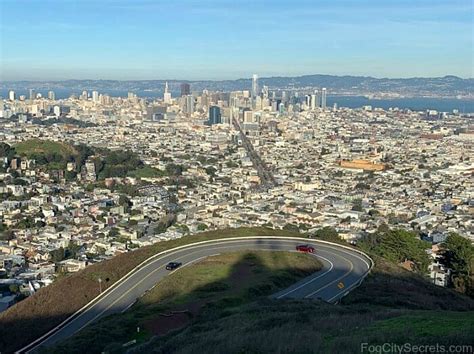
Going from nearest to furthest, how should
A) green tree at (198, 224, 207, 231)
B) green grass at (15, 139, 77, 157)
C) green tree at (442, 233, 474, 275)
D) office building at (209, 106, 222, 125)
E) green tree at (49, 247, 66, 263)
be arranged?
1. green tree at (442, 233, 474, 275)
2. green tree at (49, 247, 66, 263)
3. green tree at (198, 224, 207, 231)
4. green grass at (15, 139, 77, 157)
5. office building at (209, 106, 222, 125)

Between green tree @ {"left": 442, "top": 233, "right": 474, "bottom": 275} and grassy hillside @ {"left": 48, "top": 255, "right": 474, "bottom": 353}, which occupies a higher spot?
grassy hillside @ {"left": 48, "top": 255, "right": 474, "bottom": 353}

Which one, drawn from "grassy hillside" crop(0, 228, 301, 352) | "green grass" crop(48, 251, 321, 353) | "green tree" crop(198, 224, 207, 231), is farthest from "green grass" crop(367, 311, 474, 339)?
"green tree" crop(198, 224, 207, 231)

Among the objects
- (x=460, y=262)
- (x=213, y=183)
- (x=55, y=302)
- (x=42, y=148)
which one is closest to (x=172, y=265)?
(x=55, y=302)

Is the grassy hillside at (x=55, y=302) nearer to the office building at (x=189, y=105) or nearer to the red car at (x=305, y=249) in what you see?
the red car at (x=305, y=249)

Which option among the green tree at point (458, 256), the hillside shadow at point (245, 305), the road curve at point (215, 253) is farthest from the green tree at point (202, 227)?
the hillside shadow at point (245, 305)

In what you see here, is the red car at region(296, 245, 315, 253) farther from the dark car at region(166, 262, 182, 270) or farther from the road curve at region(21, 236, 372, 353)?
the dark car at region(166, 262, 182, 270)
